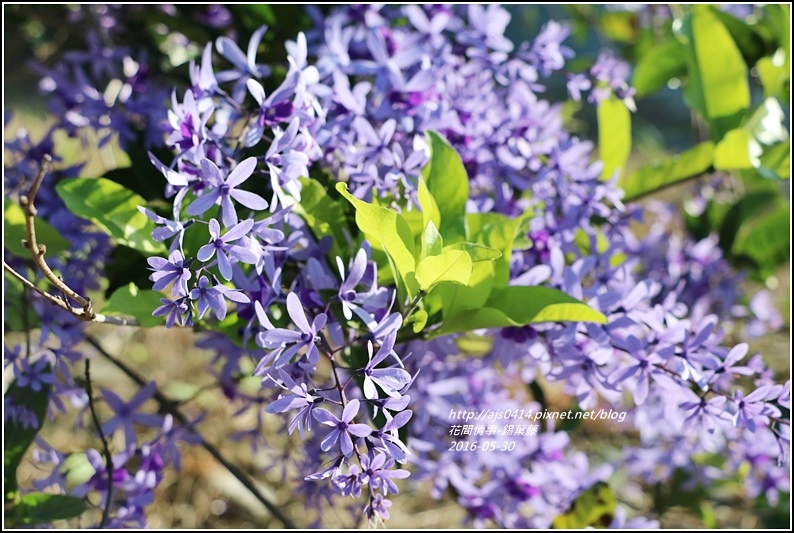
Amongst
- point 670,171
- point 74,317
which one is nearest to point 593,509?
point 670,171

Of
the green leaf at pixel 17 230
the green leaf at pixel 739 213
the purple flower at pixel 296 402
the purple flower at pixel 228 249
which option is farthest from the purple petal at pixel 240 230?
the green leaf at pixel 739 213

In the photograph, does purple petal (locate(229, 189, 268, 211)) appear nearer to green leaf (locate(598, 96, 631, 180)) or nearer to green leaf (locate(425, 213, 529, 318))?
green leaf (locate(425, 213, 529, 318))

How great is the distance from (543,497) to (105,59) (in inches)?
33.8

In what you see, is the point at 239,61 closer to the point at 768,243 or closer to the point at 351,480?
the point at 351,480

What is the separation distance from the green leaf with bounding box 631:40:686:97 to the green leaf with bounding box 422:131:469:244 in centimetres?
54

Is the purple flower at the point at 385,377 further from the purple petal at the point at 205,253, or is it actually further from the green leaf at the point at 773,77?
the green leaf at the point at 773,77

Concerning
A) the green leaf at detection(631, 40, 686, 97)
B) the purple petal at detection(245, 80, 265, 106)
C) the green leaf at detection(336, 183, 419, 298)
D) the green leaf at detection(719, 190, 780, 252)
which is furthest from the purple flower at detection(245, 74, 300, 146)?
the green leaf at detection(719, 190, 780, 252)

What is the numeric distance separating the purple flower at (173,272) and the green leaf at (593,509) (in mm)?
635

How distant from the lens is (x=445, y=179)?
736 millimetres

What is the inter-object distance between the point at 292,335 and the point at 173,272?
0.10 meters

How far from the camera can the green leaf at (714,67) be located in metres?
1.00

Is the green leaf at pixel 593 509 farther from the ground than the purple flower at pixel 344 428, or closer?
closer

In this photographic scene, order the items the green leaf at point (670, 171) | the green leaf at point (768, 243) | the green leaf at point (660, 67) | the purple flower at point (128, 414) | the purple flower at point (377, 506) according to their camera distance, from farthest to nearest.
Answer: the green leaf at point (768, 243) → the green leaf at point (660, 67) → the green leaf at point (670, 171) → the purple flower at point (128, 414) → the purple flower at point (377, 506)

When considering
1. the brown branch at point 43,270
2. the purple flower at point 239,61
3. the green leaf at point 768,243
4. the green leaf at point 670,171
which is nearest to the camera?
the brown branch at point 43,270
